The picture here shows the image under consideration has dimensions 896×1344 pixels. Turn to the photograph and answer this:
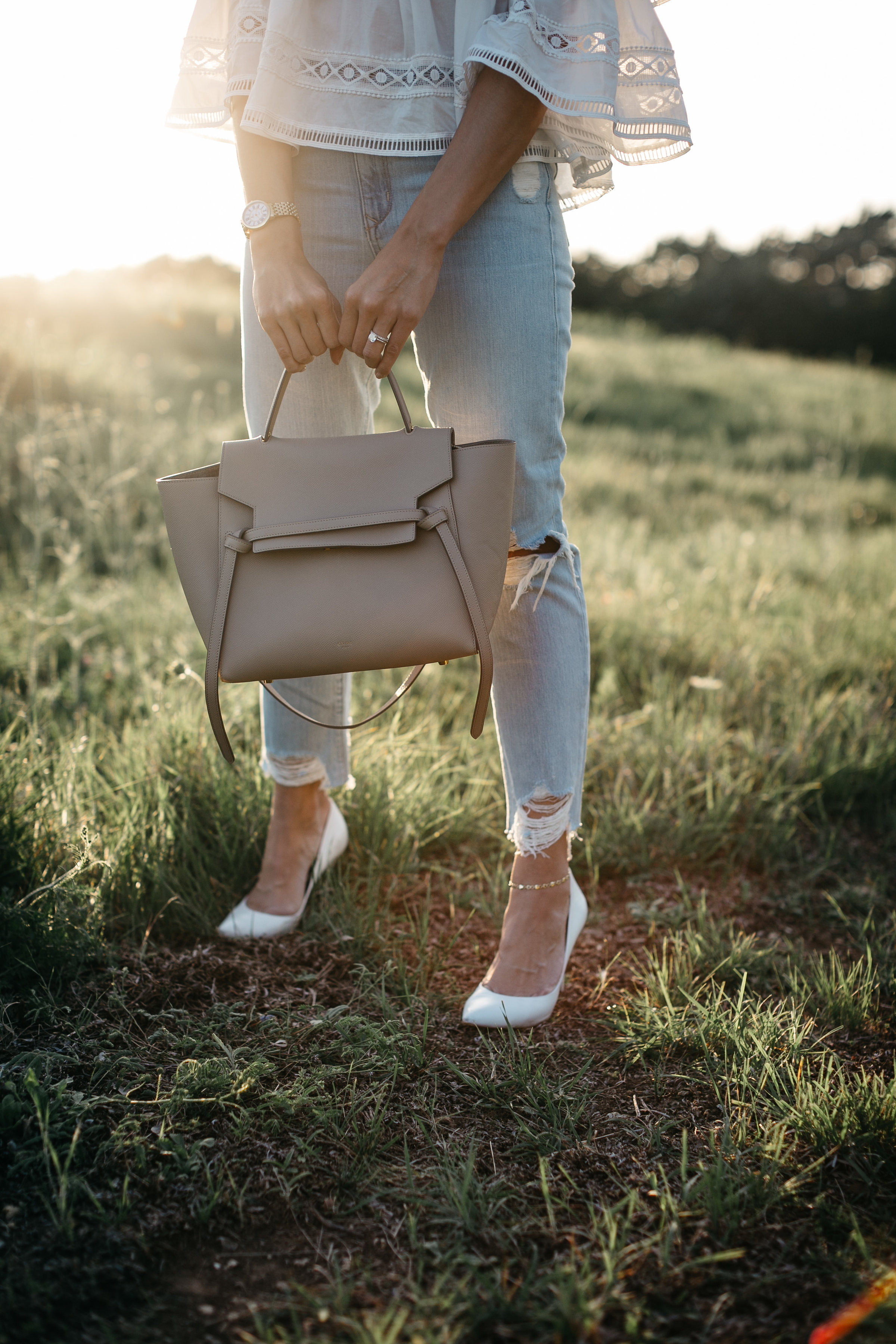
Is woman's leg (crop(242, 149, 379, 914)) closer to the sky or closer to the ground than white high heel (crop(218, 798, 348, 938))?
closer to the sky

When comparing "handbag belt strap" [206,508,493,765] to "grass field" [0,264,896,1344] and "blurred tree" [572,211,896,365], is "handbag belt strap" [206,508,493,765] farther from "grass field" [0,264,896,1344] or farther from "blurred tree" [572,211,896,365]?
"blurred tree" [572,211,896,365]

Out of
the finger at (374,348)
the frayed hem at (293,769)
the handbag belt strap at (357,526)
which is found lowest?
the frayed hem at (293,769)

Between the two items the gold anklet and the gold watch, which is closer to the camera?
the gold watch

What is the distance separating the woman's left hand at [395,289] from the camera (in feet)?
4.02

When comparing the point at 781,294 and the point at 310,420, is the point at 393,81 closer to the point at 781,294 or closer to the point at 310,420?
the point at 310,420

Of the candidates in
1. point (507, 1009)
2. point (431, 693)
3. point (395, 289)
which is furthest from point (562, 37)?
point (431, 693)

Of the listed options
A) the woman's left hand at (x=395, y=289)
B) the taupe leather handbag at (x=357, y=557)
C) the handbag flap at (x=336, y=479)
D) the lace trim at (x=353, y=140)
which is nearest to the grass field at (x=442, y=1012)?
the taupe leather handbag at (x=357, y=557)

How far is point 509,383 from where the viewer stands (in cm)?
131

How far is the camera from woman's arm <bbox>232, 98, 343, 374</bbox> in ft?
4.19

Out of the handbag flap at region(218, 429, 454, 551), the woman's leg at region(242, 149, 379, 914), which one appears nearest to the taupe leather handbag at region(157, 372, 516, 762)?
the handbag flap at region(218, 429, 454, 551)

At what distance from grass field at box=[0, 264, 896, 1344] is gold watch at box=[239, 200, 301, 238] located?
1068mm

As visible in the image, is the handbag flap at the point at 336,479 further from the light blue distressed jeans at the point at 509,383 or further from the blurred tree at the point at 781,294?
the blurred tree at the point at 781,294

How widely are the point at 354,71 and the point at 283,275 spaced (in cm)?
33

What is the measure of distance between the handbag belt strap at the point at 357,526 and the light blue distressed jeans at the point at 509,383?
192 mm
